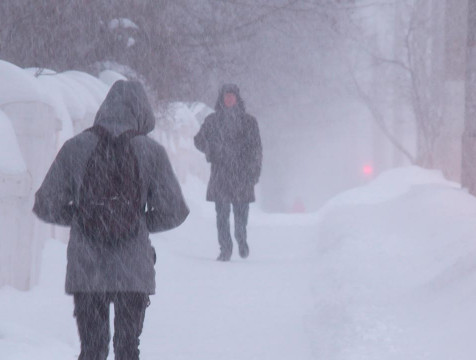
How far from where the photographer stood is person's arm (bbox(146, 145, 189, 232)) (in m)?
4.30

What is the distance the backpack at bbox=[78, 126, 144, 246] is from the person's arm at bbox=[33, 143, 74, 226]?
67 mm

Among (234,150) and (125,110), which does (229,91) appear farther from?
(125,110)

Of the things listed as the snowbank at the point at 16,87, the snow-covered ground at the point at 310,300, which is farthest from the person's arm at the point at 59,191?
the snowbank at the point at 16,87

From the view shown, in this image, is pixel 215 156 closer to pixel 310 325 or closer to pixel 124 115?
pixel 310 325

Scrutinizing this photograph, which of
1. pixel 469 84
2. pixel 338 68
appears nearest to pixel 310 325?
pixel 469 84

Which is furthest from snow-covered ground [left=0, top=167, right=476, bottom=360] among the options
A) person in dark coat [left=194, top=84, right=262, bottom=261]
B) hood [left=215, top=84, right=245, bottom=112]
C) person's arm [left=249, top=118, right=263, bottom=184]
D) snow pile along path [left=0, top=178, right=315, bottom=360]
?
hood [left=215, top=84, right=245, bottom=112]

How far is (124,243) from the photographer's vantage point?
4242mm

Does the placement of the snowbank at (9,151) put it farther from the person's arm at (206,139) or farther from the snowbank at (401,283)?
the person's arm at (206,139)

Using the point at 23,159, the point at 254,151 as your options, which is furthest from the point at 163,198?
the point at 254,151

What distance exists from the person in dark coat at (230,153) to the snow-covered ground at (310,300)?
686 mm

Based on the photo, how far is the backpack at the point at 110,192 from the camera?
4168 mm

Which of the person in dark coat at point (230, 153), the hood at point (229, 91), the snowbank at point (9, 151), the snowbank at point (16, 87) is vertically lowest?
the person in dark coat at point (230, 153)

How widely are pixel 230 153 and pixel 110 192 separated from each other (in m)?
6.45

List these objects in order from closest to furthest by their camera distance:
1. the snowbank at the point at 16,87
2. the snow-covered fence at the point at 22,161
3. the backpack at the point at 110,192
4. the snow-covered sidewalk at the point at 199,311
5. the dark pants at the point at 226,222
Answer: the backpack at the point at 110,192
the snow-covered sidewalk at the point at 199,311
the snow-covered fence at the point at 22,161
the snowbank at the point at 16,87
the dark pants at the point at 226,222
